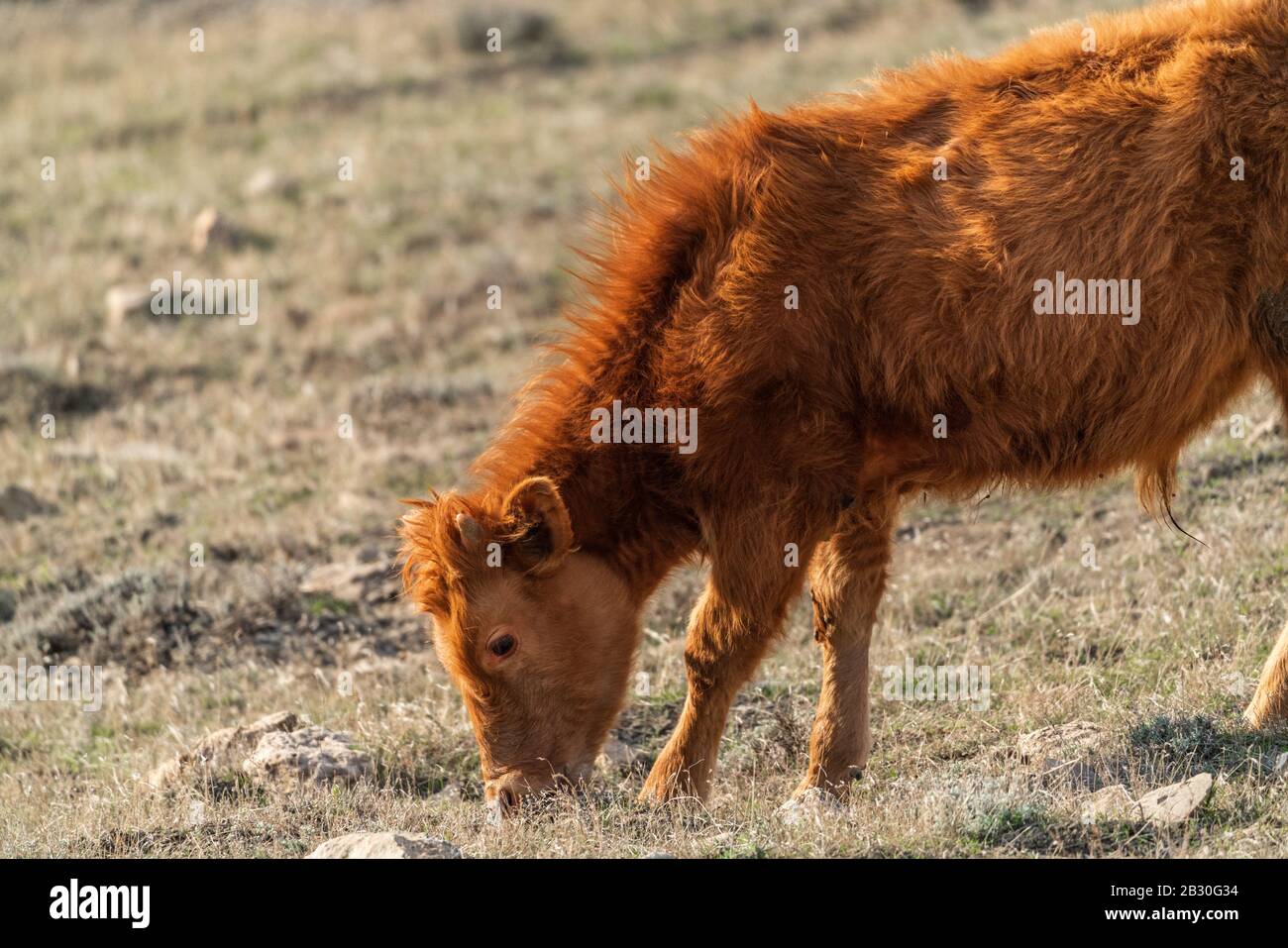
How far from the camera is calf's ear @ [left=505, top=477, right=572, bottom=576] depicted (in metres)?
6.16

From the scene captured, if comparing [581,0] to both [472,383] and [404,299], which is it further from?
[472,383]

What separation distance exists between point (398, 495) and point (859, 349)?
551 cm

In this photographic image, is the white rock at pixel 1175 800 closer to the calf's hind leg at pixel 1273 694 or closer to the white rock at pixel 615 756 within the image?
the calf's hind leg at pixel 1273 694

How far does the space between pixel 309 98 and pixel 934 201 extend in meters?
16.0

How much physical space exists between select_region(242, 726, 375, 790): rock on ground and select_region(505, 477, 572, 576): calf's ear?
148 centimetres

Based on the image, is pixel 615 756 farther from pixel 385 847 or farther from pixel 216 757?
pixel 385 847

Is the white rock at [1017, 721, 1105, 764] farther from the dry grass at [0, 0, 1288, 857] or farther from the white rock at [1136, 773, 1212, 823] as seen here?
the white rock at [1136, 773, 1212, 823]

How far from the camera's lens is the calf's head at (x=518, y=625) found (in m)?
6.18

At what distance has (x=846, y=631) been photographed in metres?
6.94

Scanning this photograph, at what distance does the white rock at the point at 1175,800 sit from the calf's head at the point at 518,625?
2212 mm

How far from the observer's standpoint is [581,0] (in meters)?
24.2

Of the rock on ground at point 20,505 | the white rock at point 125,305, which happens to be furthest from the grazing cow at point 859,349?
the white rock at point 125,305

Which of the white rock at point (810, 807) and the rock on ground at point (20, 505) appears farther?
the rock on ground at point (20, 505)
